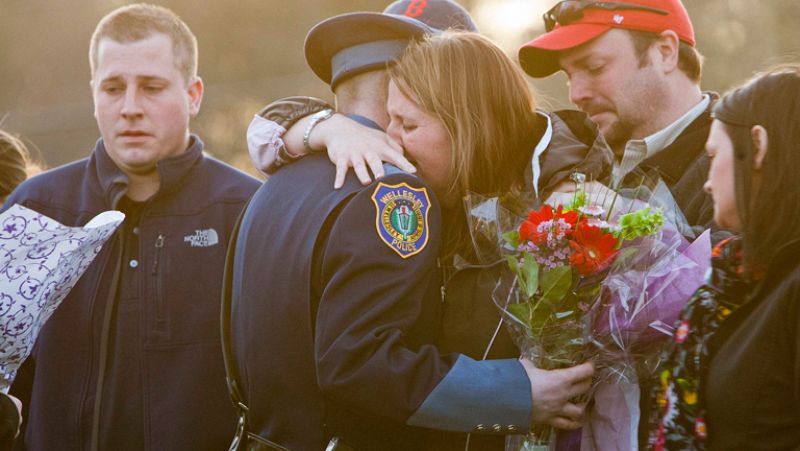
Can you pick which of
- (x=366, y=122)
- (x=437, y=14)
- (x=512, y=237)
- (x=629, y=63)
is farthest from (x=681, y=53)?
(x=512, y=237)

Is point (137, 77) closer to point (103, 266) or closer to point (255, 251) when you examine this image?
point (103, 266)

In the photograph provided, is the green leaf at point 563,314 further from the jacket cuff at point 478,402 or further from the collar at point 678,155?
the collar at point 678,155

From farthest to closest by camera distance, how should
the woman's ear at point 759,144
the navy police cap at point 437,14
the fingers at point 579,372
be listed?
the navy police cap at point 437,14, the fingers at point 579,372, the woman's ear at point 759,144

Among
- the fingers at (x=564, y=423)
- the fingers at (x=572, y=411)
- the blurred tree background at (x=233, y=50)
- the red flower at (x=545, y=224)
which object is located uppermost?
the red flower at (x=545, y=224)

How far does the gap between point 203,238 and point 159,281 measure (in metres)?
0.20

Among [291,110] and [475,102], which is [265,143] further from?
[475,102]

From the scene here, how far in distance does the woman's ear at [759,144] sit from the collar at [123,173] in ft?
6.17

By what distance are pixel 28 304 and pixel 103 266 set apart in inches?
21.1

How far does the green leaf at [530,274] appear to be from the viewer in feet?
6.95

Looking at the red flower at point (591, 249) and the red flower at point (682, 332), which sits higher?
the red flower at point (591, 249)

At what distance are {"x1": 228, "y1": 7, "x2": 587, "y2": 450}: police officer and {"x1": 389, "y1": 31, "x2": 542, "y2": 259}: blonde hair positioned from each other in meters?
0.17

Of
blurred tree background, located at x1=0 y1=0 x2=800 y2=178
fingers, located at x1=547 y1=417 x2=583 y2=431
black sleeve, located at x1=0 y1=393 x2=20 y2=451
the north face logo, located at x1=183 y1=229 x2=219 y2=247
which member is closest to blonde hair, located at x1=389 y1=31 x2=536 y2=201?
fingers, located at x1=547 y1=417 x2=583 y2=431

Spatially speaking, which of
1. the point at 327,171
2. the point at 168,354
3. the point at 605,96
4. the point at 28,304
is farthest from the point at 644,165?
the point at 28,304

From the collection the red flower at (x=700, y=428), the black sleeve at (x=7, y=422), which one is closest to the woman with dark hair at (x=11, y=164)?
the black sleeve at (x=7, y=422)
